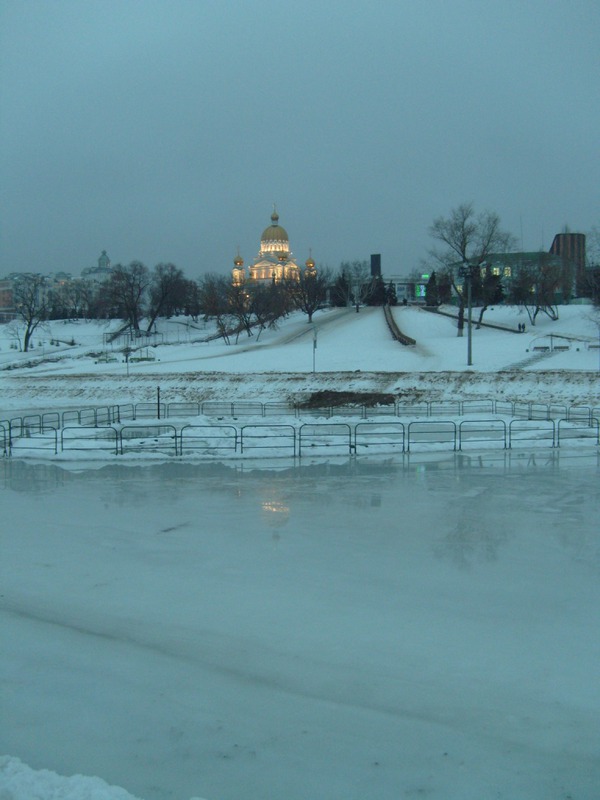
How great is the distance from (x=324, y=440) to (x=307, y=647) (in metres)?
15.6

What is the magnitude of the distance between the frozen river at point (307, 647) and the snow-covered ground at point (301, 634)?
26 millimetres

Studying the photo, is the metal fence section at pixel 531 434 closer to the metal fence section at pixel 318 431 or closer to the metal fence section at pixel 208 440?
the metal fence section at pixel 318 431

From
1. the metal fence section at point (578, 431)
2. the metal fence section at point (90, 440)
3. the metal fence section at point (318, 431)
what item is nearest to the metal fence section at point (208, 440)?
the metal fence section at point (318, 431)

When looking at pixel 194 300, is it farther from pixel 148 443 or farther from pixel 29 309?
pixel 148 443

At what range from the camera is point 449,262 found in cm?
6334

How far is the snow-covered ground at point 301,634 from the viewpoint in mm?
5641

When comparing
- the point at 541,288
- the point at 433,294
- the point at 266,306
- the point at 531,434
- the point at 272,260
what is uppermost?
the point at 272,260

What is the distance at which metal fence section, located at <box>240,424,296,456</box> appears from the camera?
2102 centimetres

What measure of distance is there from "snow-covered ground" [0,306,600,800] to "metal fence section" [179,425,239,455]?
2.92 meters

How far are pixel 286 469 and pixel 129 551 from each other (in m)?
8.12

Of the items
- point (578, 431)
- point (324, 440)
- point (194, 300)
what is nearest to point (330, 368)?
point (578, 431)

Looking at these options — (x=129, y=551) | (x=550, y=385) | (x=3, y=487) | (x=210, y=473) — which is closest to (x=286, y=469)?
(x=210, y=473)

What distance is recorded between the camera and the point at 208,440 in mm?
23438

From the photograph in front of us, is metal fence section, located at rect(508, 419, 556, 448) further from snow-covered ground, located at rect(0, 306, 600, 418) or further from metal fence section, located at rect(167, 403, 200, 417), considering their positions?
metal fence section, located at rect(167, 403, 200, 417)
